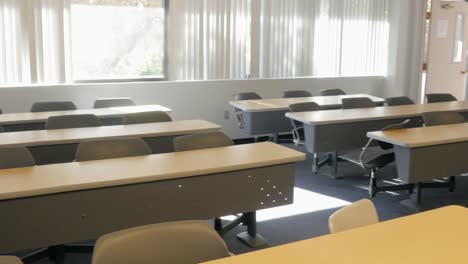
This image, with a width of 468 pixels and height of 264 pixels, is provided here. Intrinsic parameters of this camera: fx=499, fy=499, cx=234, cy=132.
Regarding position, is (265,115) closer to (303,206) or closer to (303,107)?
(303,107)

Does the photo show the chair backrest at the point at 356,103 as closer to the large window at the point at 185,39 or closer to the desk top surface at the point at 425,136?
the desk top surface at the point at 425,136

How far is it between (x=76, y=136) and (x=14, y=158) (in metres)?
0.88

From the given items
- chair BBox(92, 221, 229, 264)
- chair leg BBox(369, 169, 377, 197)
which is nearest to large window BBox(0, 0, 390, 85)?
chair leg BBox(369, 169, 377, 197)

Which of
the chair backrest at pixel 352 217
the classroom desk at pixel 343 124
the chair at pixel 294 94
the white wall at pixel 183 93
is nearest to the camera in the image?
the chair backrest at pixel 352 217

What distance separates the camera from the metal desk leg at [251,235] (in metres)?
3.61

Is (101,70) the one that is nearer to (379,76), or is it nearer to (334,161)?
(334,161)

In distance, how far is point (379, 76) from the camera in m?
8.50

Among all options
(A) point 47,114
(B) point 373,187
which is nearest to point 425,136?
(B) point 373,187

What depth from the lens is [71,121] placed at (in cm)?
448

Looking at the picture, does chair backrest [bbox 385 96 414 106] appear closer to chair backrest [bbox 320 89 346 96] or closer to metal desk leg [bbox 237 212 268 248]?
chair backrest [bbox 320 89 346 96]

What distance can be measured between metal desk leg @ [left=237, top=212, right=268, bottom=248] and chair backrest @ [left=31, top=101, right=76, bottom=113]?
8.73ft

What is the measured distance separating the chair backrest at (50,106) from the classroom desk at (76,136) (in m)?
1.25

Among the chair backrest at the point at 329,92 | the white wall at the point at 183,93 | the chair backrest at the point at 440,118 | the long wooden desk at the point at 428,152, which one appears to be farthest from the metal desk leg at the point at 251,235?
the chair backrest at the point at 329,92

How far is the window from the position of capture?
6227mm
